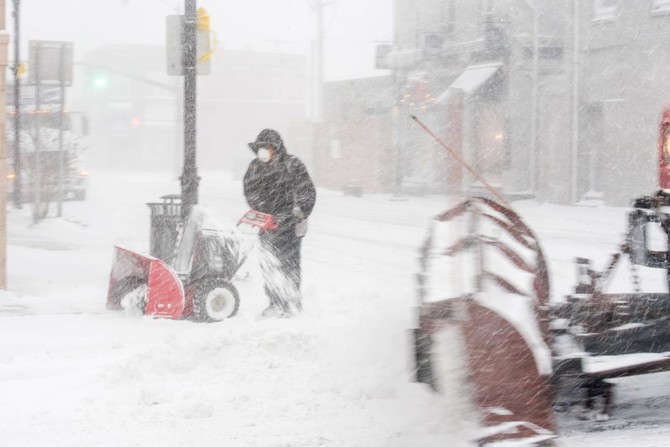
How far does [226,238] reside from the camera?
886 cm

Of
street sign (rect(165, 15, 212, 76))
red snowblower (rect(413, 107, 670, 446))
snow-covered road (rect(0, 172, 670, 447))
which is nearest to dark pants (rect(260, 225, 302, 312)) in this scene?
snow-covered road (rect(0, 172, 670, 447))

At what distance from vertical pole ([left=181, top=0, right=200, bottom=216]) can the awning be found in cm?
1795

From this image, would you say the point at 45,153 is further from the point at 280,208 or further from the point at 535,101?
the point at 280,208

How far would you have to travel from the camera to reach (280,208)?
8594 mm

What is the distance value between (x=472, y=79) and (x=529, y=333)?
938 inches

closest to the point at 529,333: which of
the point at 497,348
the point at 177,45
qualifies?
the point at 497,348

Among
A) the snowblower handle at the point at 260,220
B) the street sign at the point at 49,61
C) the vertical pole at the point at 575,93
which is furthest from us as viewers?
the vertical pole at the point at 575,93

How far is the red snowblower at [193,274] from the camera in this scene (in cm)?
831

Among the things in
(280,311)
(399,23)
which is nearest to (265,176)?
(280,311)

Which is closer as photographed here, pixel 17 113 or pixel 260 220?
pixel 260 220

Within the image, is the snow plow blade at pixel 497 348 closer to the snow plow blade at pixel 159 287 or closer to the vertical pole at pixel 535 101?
the snow plow blade at pixel 159 287

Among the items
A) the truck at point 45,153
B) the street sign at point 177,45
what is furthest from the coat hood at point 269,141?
the truck at point 45,153

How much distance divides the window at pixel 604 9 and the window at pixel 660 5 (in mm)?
1240

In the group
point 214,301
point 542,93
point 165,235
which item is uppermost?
point 542,93
